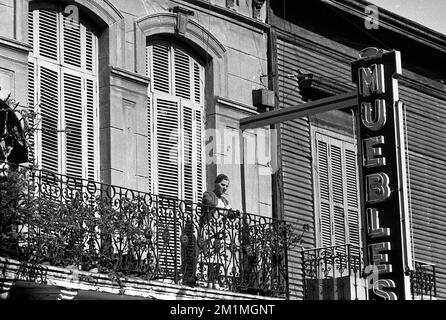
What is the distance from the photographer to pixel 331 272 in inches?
866

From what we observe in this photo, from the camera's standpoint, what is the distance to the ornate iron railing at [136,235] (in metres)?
15.8

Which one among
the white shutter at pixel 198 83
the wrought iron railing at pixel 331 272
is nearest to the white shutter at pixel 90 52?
the white shutter at pixel 198 83

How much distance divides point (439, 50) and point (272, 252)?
314 inches

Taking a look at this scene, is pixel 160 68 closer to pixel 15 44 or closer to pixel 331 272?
pixel 15 44

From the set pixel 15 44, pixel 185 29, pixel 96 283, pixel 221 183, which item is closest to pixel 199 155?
pixel 221 183

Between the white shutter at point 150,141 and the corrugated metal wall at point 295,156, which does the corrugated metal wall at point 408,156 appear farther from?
the white shutter at point 150,141

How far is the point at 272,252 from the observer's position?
1962 cm

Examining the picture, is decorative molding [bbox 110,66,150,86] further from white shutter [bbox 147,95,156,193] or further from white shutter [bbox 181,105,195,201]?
white shutter [bbox 181,105,195,201]

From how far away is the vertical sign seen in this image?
19922 millimetres

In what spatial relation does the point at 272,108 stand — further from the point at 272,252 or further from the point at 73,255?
the point at 73,255

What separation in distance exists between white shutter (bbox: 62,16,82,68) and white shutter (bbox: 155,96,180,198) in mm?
1689

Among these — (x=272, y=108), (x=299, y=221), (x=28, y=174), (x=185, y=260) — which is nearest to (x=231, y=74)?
(x=272, y=108)

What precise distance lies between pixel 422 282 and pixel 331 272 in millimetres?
1905
